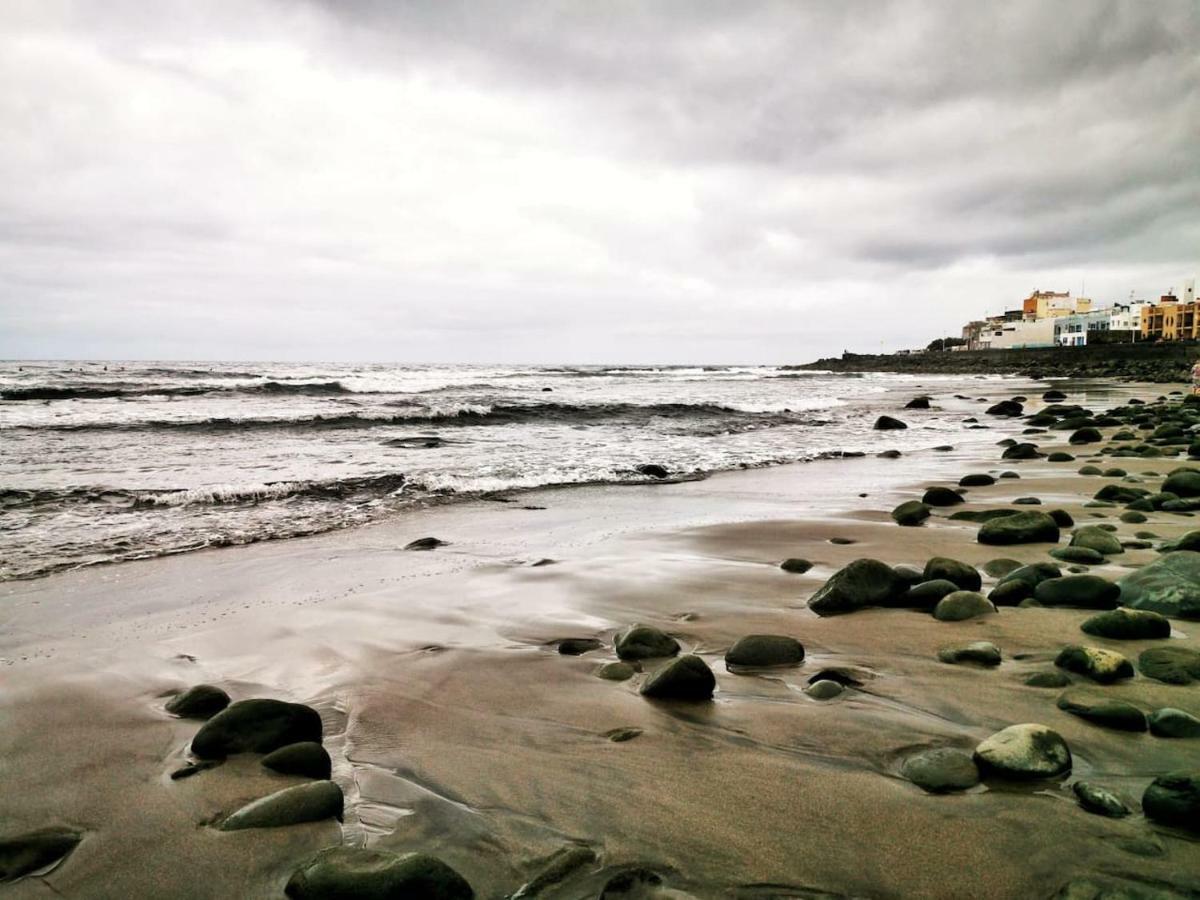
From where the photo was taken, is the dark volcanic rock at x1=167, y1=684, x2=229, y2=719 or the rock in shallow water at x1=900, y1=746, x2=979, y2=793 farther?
the dark volcanic rock at x1=167, y1=684, x2=229, y2=719

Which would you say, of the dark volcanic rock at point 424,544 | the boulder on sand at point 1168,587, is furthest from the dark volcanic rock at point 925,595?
the dark volcanic rock at point 424,544

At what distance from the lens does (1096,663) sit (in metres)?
2.43

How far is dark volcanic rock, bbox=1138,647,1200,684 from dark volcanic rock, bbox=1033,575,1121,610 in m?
0.66

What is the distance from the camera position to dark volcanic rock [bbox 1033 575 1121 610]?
3152 millimetres

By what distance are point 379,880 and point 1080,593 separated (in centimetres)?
314

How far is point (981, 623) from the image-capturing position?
10.1ft

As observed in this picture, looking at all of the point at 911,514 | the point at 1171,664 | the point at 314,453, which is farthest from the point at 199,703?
the point at 314,453

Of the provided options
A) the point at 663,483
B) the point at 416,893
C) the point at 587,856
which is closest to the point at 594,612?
the point at 587,856

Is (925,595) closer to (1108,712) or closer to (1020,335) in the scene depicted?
(1108,712)

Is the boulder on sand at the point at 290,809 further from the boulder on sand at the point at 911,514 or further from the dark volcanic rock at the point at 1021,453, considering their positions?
the dark volcanic rock at the point at 1021,453

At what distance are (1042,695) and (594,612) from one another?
195 centimetres

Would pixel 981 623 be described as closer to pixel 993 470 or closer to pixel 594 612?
pixel 594 612

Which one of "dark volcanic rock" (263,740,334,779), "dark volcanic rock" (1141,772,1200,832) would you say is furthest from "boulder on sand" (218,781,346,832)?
"dark volcanic rock" (1141,772,1200,832)

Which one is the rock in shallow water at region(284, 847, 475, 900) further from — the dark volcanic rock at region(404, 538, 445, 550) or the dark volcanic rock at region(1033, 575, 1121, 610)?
the dark volcanic rock at region(404, 538, 445, 550)
